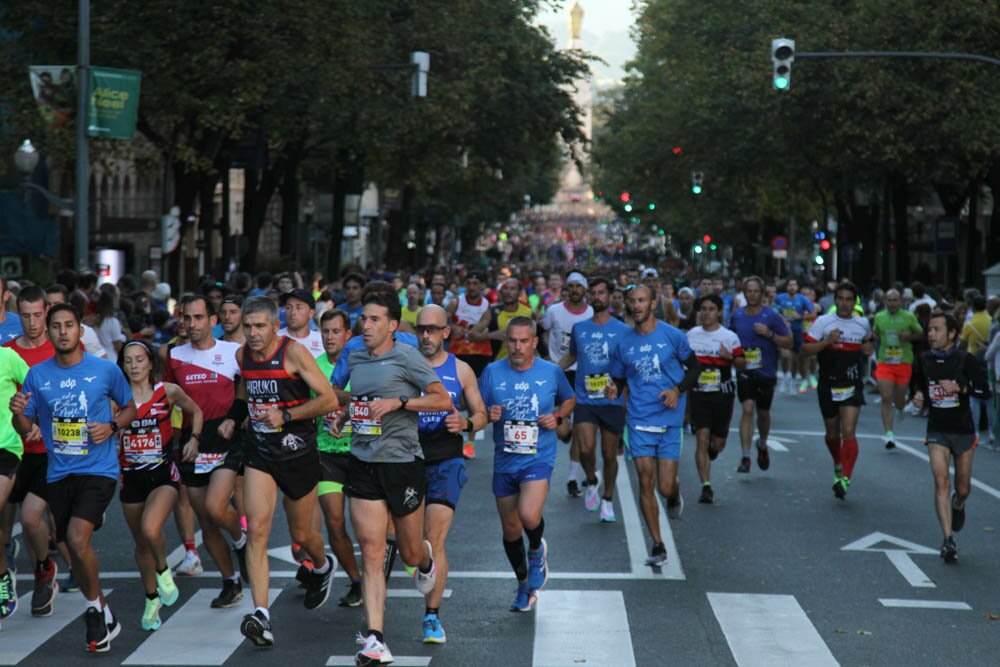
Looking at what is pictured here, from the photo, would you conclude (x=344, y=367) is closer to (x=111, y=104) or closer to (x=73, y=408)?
(x=73, y=408)

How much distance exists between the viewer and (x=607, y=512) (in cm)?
1391

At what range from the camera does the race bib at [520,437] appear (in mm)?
10250

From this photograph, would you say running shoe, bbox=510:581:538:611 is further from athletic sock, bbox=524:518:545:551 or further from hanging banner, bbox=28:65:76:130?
hanging banner, bbox=28:65:76:130

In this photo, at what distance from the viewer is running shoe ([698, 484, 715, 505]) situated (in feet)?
49.2

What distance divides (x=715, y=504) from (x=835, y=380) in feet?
5.34

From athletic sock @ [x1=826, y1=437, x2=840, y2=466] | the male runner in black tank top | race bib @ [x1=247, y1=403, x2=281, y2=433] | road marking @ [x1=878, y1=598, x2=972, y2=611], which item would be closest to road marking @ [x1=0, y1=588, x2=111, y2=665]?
the male runner in black tank top

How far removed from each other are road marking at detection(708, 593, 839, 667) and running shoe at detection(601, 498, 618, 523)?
10.1ft

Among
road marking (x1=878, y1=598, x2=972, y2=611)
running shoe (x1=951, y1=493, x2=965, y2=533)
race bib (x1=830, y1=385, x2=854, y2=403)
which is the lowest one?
road marking (x1=878, y1=598, x2=972, y2=611)

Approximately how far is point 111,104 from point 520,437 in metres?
14.1

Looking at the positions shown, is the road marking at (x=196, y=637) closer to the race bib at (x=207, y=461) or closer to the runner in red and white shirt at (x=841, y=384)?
the race bib at (x=207, y=461)

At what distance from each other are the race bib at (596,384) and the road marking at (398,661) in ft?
16.9

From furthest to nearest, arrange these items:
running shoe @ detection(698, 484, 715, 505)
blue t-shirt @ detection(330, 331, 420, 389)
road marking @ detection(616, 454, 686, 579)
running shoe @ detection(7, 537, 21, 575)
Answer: running shoe @ detection(698, 484, 715, 505) → running shoe @ detection(7, 537, 21, 575) → road marking @ detection(616, 454, 686, 579) → blue t-shirt @ detection(330, 331, 420, 389)

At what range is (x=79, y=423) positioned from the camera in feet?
30.7

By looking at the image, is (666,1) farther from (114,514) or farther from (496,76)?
(114,514)
